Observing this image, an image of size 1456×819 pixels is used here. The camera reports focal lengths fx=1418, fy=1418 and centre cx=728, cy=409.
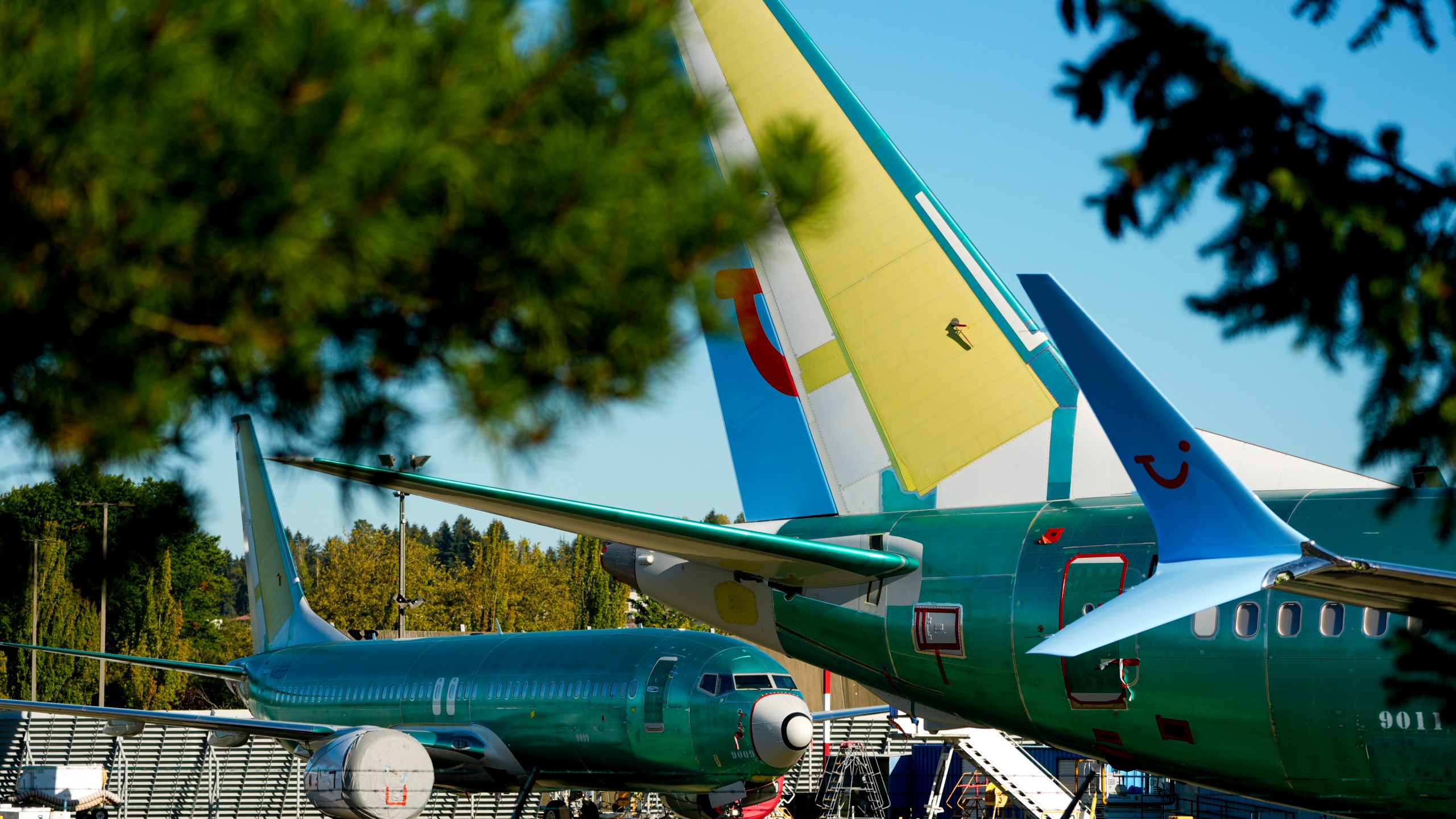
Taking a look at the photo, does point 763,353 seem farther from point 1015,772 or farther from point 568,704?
point 1015,772

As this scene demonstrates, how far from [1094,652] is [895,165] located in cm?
566

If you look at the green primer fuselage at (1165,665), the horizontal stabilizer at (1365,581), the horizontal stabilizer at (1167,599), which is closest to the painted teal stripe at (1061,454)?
the green primer fuselage at (1165,665)

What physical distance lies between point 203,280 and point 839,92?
1190 centimetres

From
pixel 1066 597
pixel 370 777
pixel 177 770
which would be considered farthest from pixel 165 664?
pixel 1066 597

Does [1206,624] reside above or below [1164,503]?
below

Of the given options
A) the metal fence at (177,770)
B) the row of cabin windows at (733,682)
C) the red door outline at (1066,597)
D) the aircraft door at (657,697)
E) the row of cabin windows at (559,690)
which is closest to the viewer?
the red door outline at (1066,597)

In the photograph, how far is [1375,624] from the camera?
37.4ft

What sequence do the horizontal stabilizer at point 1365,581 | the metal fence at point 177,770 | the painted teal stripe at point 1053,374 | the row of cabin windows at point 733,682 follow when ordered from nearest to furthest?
the horizontal stabilizer at point 1365,581 → the painted teal stripe at point 1053,374 → the row of cabin windows at point 733,682 → the metal fence at point 177,770

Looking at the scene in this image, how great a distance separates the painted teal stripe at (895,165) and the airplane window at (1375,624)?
4.28 metres

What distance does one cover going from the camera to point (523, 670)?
79.7 feet

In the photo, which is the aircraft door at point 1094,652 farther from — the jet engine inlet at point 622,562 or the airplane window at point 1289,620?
the jet engine inlet at point 622,562

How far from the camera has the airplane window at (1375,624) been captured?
11.4 meters

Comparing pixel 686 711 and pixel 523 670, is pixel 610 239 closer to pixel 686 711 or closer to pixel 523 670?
pixel 686 711

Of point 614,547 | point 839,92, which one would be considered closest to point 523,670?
point 614,547
